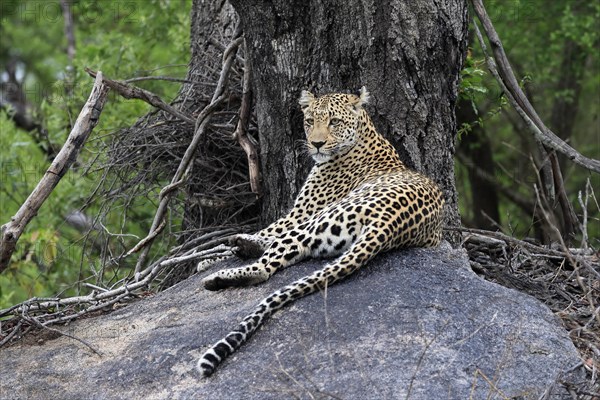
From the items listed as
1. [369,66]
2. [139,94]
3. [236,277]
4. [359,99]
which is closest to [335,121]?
[359,99]

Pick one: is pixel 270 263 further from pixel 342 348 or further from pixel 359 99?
pixel 359 99

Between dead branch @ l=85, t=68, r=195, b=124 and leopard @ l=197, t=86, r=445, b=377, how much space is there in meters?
1.55

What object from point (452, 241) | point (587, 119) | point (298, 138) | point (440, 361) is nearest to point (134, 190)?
point (298, 138)

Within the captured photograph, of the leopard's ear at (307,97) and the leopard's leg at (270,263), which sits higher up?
the leopard's ear at (307,97)

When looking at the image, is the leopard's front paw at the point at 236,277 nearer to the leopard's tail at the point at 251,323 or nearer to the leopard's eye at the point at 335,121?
the leopard's tail at the point at 251,323

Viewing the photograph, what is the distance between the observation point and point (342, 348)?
632 centimetres

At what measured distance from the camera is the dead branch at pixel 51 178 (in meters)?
7.41

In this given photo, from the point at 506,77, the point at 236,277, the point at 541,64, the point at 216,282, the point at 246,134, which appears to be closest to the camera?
the point at 236,277

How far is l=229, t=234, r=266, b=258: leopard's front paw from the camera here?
7715mm

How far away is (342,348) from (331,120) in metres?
2.54

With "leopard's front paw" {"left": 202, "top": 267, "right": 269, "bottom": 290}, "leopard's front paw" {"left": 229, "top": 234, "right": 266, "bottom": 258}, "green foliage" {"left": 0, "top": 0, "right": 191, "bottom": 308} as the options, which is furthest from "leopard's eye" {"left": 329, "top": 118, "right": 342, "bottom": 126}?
"green foliage" {"left": 0, "top": 0, "right": 191, "bottom": 308}

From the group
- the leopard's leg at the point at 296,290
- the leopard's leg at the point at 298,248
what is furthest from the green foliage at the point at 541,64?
the leopard's leg at the point at 296,290

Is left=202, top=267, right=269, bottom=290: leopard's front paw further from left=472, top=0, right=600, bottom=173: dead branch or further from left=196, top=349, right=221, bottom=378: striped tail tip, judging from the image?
left=472, top=0, right=600, bottom=173: dead branch

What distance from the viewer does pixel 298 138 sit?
29.0 ft
